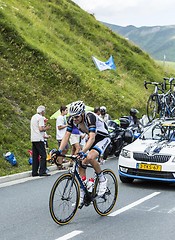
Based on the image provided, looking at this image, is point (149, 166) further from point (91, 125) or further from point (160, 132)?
point (91, 125)

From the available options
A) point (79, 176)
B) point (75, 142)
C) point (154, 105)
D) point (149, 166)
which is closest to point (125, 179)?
point (149, 166)

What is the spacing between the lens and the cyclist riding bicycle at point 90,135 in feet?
21.6

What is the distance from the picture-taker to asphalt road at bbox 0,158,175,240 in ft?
20.0

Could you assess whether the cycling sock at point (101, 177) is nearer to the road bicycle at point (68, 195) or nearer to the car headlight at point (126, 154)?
the road bicycle at point (68, 195)

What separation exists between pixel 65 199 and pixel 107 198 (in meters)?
1.22

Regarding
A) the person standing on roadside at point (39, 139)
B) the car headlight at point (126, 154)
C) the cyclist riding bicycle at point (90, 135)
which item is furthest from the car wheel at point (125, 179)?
the cyclist riding bicycle at point (90, 135)

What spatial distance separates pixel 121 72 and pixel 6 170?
23138mm

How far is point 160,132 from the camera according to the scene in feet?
36.7

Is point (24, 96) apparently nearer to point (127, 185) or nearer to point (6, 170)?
point (6, 170)

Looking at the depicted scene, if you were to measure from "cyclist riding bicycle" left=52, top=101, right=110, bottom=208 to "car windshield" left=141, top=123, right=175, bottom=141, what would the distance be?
395cm

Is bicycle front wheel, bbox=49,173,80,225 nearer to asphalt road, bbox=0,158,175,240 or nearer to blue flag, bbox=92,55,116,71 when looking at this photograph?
asphalt road, bbox=0,158,175,240

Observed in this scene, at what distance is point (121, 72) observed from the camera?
111ft

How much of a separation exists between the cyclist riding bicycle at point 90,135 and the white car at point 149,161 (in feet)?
8.76

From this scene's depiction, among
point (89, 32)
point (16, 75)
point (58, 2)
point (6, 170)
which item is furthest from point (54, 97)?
point (58, 2)
